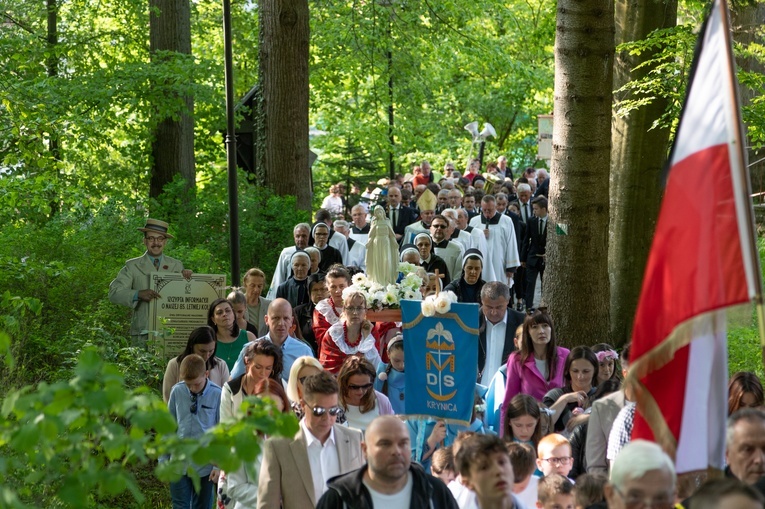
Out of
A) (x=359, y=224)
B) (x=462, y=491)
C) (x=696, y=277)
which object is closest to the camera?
(x=696, y=277)

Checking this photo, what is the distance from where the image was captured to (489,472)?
587 centimetres

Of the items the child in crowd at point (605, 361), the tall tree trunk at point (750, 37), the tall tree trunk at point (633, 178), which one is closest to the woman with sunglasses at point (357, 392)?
the child in crowd at point (605, 361)

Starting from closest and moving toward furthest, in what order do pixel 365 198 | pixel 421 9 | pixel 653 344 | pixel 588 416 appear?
pixel 653 344 → pixel 588 416 → pixel 421 9 → pixel 365 198

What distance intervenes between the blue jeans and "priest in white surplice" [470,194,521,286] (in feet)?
35.6

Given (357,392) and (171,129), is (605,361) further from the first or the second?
(171,129)

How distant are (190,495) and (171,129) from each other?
13.8 metres

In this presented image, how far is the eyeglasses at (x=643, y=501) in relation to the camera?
488 centimetres

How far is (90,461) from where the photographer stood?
4.75 metres

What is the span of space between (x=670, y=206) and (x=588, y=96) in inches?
281

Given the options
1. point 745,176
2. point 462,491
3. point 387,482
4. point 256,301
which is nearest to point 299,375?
point 462,491

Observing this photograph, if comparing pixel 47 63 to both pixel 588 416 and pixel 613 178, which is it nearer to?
pixel 613 178

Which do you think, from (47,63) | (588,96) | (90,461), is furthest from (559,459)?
(47,63)

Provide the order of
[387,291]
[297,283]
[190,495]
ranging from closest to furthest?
1. [190,495]
2. [387,291]
3. [297,283]

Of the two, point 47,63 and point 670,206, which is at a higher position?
point 47,63
